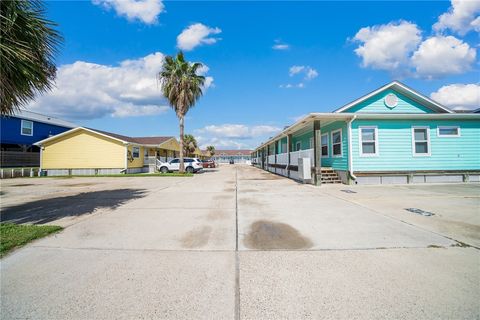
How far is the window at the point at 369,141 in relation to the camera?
12.7m

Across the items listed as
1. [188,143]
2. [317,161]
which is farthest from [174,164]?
[188,143]

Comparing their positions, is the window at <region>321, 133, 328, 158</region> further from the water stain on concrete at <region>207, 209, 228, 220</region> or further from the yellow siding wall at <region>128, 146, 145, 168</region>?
the yellow siding wall at <region>128, 146, 145, 168</region>

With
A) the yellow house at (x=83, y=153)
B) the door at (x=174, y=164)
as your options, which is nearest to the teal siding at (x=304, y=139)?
the door at (x=174, y=164)

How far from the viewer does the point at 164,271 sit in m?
3.11

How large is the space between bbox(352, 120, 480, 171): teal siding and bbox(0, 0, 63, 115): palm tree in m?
13.2

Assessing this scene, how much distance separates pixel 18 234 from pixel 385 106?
17098 millimetres

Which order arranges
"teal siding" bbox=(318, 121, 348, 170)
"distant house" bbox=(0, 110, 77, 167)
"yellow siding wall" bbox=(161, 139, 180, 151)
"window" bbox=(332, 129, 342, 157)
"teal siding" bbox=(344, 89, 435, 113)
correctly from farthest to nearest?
"yellow siding wall" bbox=(161, 139, 180, 151)
"distant house" bbox=(0, 110, 77, 167)
"teal siding" bbox=(344, 89, 435, 113)
"window" bbox=(332, 129, 342, 157)
"teal siding" bbox=(318, 121, 348, 170)

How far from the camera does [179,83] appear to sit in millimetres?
21953

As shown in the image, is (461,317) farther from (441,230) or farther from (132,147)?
(132,147)

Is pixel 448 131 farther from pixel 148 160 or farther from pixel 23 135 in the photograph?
pixel 23 135

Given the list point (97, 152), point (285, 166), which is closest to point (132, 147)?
point (97, 152)

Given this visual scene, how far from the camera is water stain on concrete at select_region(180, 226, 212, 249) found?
4109 mm

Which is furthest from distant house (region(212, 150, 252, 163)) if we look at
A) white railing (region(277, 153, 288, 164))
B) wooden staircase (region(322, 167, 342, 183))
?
wooden staircase (region(322, 167, 342, 183))

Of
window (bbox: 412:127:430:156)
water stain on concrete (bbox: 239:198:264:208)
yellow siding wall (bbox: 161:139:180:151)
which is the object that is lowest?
water stain on concrete (bbox: 239:198:264:208)
